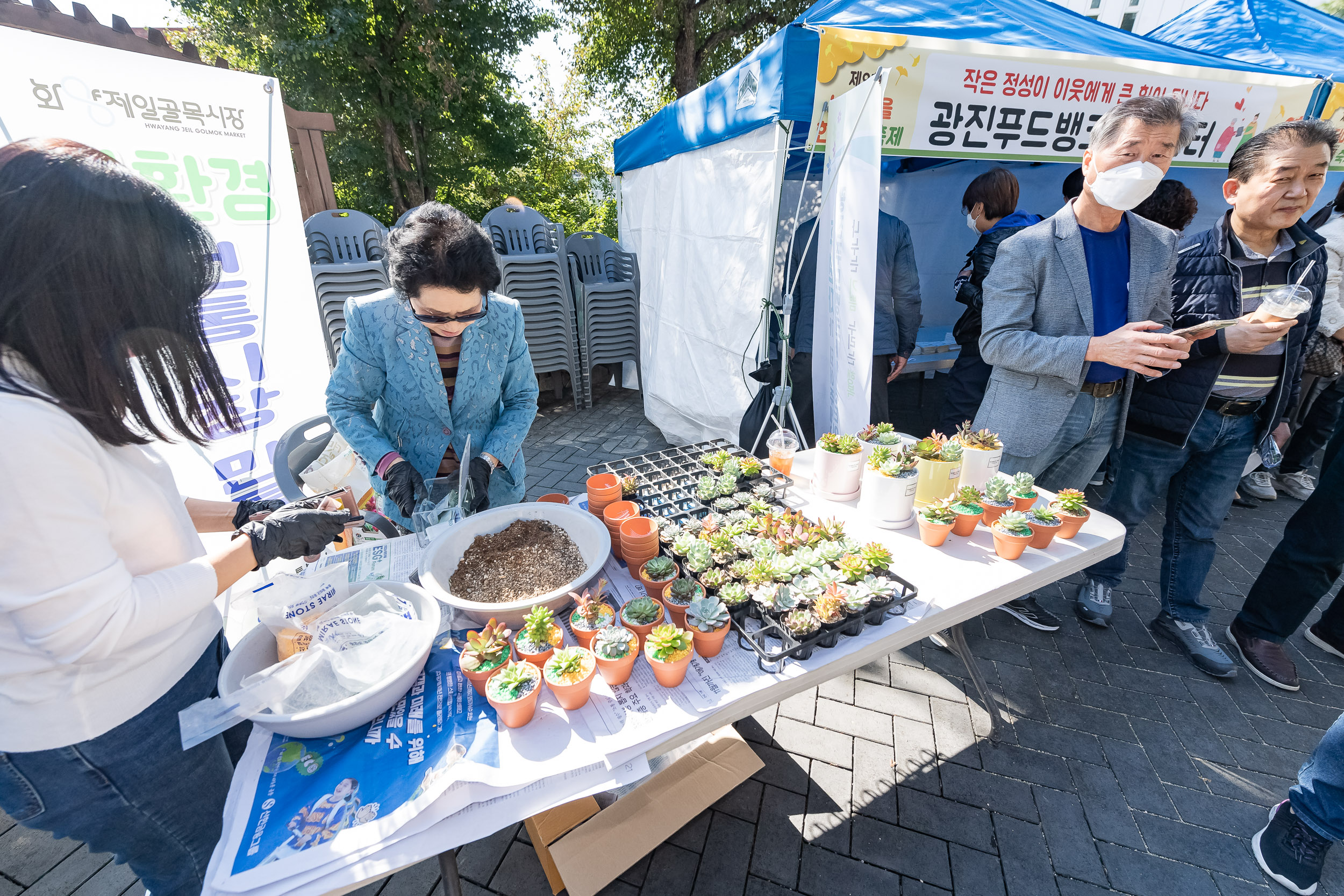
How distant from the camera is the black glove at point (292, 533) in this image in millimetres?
1271

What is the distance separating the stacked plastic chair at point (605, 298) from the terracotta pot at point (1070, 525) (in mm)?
5008

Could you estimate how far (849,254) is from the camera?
2.70 m

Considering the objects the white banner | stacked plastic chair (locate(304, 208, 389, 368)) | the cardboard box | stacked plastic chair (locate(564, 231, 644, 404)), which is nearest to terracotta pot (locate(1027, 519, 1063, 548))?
the cardboard box

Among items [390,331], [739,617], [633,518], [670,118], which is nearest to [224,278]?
[390,331]

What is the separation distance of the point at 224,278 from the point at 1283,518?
7087mm

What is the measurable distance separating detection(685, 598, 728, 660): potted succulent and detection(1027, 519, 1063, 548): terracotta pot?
108cm

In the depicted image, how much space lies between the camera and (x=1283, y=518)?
403 cm

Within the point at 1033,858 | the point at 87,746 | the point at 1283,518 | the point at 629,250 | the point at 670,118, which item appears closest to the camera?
the point at 87,746

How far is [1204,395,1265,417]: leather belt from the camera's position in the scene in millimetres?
2297

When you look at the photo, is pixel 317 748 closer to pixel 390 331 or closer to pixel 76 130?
pixel 390 331

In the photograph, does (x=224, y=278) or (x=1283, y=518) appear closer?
(x=224, y=278)

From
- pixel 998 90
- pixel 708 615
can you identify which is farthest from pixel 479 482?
pixel 998 90

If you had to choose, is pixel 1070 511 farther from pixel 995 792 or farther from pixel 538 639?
pixel 538 639

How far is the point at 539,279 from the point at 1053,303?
16.2 feet
